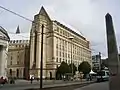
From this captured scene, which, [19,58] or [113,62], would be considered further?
[19,58]

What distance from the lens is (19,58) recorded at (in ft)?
436

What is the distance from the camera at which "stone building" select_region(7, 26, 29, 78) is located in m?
127

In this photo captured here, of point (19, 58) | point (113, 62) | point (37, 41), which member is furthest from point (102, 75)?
point (19, 58)

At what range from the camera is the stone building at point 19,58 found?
127 metres

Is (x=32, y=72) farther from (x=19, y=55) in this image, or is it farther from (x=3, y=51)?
(x=3, y=51)

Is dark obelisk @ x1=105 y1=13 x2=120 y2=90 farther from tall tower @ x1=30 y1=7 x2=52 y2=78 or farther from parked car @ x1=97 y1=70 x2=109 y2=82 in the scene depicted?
tall tower @ x1=30 y1=7 x2=52 y2=78

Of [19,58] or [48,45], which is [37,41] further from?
[19,58]

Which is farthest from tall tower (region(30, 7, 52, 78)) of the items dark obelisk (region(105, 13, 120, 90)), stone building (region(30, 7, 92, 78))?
dark obelisk (region(105, 13, 120, 90))

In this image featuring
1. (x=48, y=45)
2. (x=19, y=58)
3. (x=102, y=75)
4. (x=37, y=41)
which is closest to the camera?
(x=102, y=75)

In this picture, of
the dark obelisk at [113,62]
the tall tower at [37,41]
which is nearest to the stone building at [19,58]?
the tall tower at [37,41]

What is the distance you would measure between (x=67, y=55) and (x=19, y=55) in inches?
1115

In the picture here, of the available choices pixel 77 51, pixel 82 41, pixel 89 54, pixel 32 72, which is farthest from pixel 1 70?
pixel 89 54

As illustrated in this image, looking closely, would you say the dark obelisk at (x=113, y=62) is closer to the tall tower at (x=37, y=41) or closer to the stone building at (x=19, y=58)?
the tall tower at (x=37, y=41)

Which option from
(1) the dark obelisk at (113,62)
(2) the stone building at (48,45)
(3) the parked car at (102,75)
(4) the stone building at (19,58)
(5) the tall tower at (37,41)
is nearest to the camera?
(1) the dark obelisk at (113,62)
